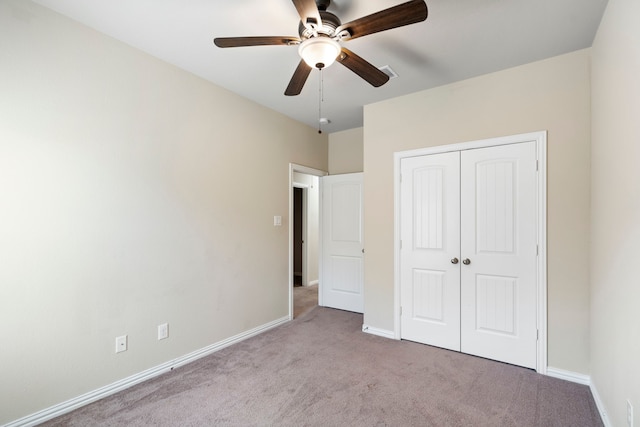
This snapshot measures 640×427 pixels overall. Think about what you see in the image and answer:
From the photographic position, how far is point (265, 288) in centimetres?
353

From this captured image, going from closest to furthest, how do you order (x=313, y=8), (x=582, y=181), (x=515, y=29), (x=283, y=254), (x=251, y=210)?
(x=313, y=8)
(x=515, y=29)
(x=582, y=181)
(x=251, y=210)
(x=283, y=254)

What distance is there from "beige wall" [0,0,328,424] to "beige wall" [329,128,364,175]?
5.34ft

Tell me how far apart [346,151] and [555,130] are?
100 inches

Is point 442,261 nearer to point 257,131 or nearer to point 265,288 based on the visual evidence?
point 265,288

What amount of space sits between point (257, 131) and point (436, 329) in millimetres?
2924

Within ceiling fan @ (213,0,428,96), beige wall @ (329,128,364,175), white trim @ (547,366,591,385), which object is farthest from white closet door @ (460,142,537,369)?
beige wall @ (329,128,364,175)

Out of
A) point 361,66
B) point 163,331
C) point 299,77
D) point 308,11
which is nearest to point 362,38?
point 361,66

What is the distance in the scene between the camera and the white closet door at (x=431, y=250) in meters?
2.94

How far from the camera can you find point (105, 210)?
2188mm

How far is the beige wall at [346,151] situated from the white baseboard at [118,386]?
2570 millimetres

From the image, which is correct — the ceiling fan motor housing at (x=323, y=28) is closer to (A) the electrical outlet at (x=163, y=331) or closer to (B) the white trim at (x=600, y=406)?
(A) the electrical outlet at (x=163, y=331)

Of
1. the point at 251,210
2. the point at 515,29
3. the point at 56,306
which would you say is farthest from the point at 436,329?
the point at 56,306

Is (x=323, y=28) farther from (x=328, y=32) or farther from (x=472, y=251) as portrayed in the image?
(x=472, y=251)

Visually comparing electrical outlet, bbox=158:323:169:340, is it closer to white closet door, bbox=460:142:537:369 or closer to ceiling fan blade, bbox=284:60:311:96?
ceiling fan blade, bbox=284:60:311:96
